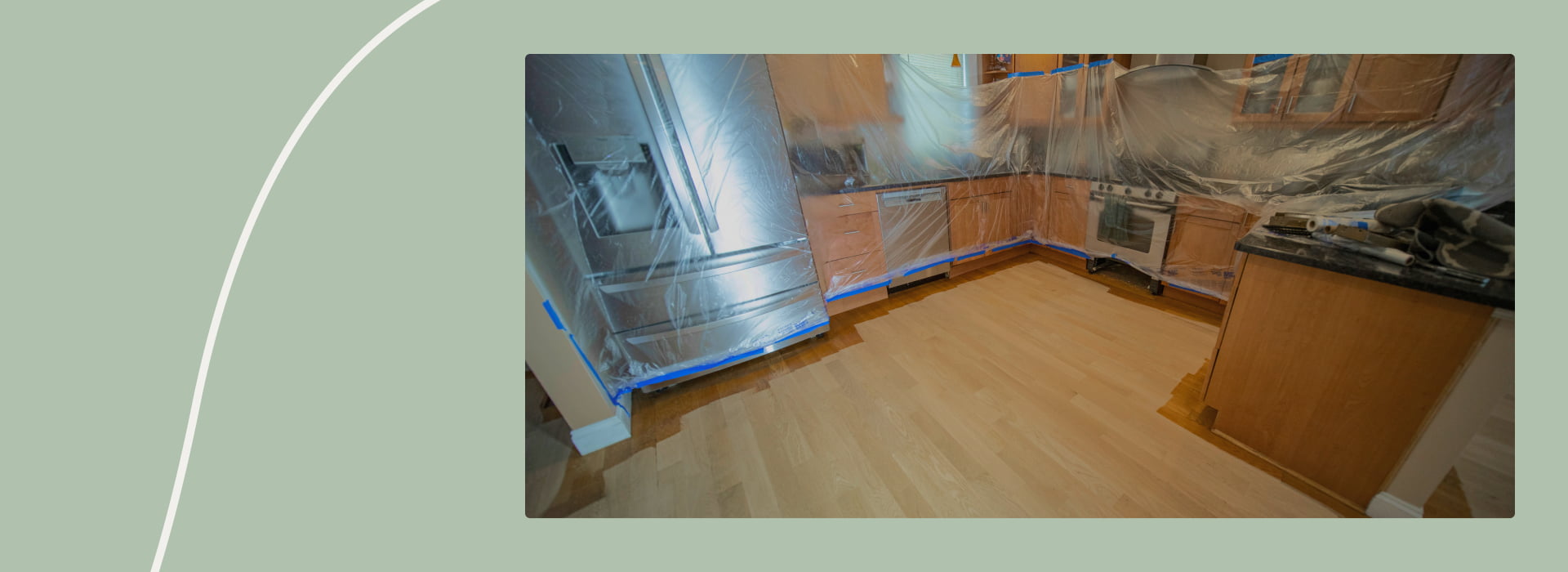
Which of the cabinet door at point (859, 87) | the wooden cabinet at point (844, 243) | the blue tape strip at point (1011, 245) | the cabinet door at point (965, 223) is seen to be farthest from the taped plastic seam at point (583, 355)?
the blue tape strip at point (1011, 245)

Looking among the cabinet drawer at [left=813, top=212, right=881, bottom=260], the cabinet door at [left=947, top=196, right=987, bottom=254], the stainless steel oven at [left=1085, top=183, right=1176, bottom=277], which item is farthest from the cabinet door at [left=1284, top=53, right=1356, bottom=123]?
the cabinet drawer at [left=813, top=212, right=881, bottom=260]

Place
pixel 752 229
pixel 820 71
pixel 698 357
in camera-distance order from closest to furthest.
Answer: pixel 752 229, pixel 698 357, pixel 820 71

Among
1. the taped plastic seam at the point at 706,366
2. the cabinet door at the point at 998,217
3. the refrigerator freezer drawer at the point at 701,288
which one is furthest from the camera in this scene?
the cabinet door at the point at 998,217

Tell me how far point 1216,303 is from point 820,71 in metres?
2.30

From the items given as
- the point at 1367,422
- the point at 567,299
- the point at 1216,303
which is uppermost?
the point at 567,299

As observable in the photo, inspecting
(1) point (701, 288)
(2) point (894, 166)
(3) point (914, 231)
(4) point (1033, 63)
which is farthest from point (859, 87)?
(4) point (1033, 63)

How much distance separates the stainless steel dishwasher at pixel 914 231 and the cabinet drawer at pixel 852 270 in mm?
74

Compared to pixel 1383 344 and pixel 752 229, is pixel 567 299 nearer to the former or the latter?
pixel 752 229

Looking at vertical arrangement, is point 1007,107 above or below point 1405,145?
above

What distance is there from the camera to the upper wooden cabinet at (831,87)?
177cm

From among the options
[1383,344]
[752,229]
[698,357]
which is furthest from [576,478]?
[1383,344]

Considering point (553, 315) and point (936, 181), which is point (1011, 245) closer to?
point (936, 181)

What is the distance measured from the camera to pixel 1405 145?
1.17 meters
